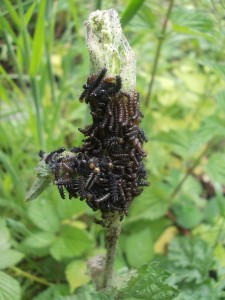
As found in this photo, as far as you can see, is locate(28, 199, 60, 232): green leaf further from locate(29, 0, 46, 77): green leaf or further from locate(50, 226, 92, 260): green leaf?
locate(29, 0, 46, 77): green leaf

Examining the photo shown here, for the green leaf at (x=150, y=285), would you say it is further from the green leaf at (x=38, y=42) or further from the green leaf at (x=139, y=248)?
the green leaf at (x=38, y=42)

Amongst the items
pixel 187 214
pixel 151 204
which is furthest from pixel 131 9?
pixel 187 214

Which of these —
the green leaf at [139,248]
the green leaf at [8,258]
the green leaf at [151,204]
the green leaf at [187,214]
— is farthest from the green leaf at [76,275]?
the green leaf at [187,214]

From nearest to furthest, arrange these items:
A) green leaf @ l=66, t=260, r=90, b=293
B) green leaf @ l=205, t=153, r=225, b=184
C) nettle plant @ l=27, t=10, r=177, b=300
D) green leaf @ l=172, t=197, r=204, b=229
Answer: nettle plant @ l=27, t=10, r=177, b=300, green leaf @ l=66, t=260, r=90, b=293, green leaf @ l=205, t=153, r=225, b=184, green leaf @ l=172, t=197, r=204, b=229

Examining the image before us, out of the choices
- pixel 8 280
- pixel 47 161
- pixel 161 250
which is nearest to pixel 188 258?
pixel 161 250

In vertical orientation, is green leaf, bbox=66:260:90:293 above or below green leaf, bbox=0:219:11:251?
below

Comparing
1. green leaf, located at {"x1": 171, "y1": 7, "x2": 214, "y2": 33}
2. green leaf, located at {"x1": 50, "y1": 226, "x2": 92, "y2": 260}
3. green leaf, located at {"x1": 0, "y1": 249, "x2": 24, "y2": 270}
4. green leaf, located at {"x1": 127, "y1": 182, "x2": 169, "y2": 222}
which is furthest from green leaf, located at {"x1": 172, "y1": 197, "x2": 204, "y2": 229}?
green leaf, located at {"x1": 0, "y1": 249, "x2": 24, "y2": 270}

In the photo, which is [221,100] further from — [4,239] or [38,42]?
[4,239]
